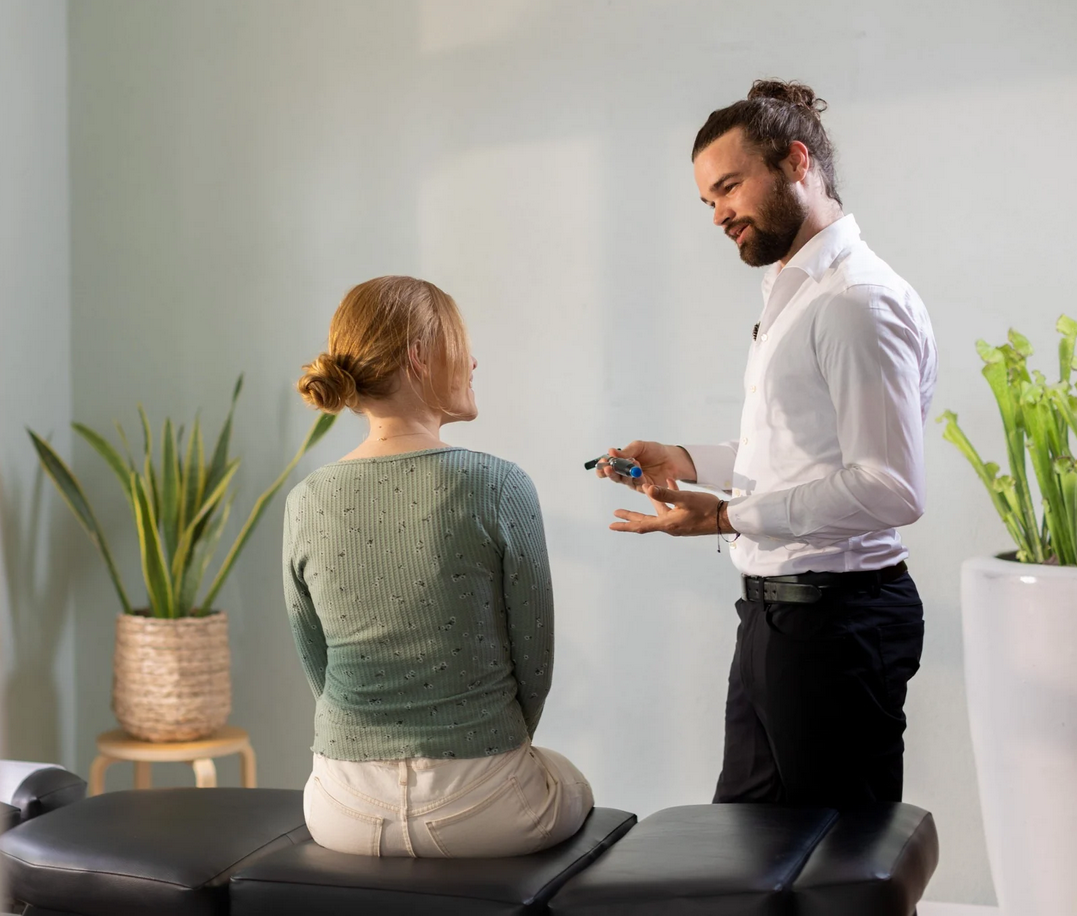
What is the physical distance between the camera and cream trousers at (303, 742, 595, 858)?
64.5 inches

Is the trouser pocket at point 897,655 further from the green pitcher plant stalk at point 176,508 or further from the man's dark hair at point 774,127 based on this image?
the green pitcher plant stalk at point 176,508

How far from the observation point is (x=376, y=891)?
59.9 inches

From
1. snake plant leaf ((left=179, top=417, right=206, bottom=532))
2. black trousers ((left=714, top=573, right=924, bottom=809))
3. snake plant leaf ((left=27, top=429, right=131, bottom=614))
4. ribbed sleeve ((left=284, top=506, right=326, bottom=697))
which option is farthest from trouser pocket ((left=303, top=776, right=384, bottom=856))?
snake plant leaf ((left=27, top=429, right=131, bottom=614))

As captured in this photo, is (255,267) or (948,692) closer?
(948,692)

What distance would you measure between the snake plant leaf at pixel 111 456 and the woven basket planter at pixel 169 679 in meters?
0.43

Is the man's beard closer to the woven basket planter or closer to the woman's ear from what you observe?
the woman's ear

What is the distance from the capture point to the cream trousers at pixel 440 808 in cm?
164

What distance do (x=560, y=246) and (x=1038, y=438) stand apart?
151 cm

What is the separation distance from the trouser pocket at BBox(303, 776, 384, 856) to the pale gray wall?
211cm

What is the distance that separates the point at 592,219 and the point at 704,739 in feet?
5.15

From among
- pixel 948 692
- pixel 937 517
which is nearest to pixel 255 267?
pixel 937 517

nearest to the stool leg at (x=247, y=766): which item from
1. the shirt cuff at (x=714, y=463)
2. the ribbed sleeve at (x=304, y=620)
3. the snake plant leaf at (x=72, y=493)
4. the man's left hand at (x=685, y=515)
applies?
the snake plant leaf at (x=72, y=493)

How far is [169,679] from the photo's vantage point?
3.29 meters

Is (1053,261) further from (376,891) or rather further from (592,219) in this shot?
(376,891)
